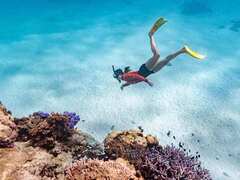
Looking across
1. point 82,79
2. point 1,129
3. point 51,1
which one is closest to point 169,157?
point 1,129

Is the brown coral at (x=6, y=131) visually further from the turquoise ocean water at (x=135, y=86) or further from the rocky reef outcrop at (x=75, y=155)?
the turquoise ocean water at (x=135, y=86)

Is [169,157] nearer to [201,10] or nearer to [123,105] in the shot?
[123,105]

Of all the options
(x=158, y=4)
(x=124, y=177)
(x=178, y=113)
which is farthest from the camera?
(x=158, y=4)

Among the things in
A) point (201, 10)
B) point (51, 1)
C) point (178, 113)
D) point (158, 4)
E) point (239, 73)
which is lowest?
point (178, 113)

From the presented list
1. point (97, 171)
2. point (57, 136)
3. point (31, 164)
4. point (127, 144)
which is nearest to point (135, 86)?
point (57, 136)

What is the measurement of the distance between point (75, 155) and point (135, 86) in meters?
9.61

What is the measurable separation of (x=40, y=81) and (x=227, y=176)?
30.6ft

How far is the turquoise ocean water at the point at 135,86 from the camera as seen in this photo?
1113cm

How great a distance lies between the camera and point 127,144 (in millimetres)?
5105

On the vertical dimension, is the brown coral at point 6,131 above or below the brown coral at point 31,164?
above

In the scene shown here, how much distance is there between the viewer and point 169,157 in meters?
Answer: 4.79

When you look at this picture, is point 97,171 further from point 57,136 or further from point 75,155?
point 57,136

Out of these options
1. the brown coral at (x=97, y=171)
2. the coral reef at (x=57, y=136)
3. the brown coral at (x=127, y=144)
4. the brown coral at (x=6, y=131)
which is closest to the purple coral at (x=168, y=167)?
the brown coral at (x=127, y=144)

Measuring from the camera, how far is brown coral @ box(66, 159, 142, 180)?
3.72 meters
